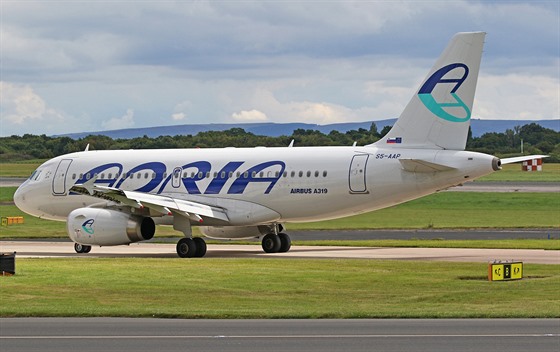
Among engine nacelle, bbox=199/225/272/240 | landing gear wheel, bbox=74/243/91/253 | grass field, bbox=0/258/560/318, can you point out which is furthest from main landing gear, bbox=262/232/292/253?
grass field, bbox=0/258/560/318

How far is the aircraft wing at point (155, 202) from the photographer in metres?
39.4

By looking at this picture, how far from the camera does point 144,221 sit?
41438mm

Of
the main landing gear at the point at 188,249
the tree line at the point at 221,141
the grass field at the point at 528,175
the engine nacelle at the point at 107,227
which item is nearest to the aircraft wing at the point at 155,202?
the engine nacelle at the point at 107,227

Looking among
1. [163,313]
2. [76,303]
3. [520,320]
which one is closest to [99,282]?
[76,303]

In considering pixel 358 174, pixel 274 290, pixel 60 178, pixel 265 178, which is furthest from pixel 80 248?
pixel 274 290

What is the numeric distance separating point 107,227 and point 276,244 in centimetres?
677

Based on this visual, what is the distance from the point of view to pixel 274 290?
93.3 ft

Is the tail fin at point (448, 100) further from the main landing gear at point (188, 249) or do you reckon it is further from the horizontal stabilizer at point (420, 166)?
the main landing gear at point (188, 249)

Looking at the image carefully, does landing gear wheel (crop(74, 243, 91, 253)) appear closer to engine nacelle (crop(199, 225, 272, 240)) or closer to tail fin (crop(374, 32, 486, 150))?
engine nacelle (crop(199, 225, 272, 240))

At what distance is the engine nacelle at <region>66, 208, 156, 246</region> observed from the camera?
4081 centimetres
